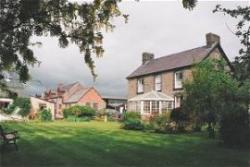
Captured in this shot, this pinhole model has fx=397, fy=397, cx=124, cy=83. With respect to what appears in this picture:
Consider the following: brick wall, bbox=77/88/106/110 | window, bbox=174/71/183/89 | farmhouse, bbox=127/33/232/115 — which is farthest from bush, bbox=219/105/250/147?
brick wall, bbox=77/88/106/110

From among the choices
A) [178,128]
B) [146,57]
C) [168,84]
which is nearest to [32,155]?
[178,128]

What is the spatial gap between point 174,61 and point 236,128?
96.9ft

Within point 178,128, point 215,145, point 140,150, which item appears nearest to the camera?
point 140,150

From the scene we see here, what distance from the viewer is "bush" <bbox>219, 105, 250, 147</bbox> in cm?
1852

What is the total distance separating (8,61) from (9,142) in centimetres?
808

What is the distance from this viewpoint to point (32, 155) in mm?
13992

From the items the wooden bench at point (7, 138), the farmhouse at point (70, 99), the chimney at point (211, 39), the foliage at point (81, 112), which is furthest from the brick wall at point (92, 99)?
the wooden bench at point (7, 138)

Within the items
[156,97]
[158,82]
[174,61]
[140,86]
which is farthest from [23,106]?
[174,61]

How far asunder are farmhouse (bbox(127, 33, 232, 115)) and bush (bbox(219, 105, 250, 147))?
21746 mm

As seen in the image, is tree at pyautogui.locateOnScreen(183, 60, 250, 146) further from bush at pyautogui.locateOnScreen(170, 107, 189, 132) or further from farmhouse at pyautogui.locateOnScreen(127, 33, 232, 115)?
farmhouse at pyautogui.locateOnScreen(127, 33, 232, 115)

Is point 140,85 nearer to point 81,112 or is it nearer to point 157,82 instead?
point 157,82

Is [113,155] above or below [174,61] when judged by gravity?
below

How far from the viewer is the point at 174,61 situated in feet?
157

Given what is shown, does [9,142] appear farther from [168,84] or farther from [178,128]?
[168,84]
